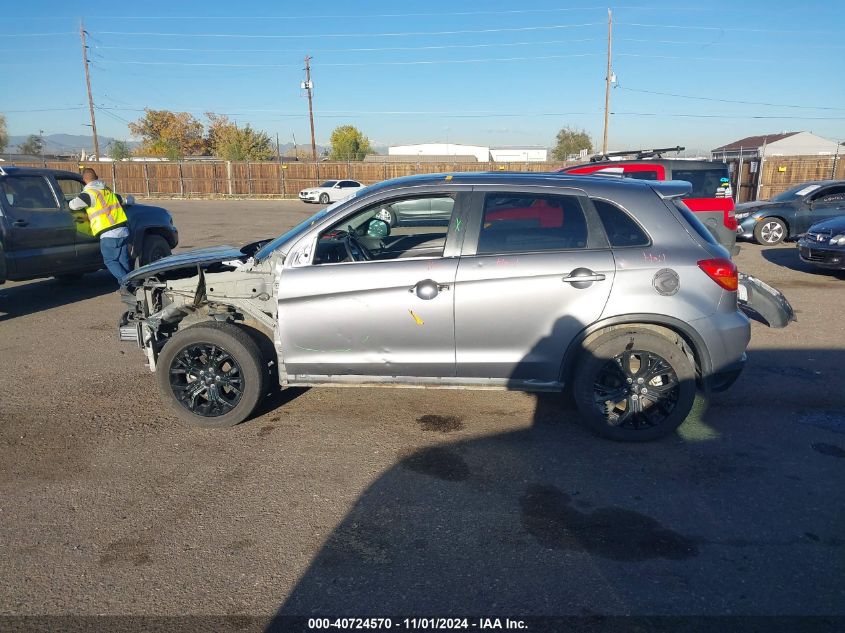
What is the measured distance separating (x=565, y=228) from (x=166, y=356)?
3.10 meters

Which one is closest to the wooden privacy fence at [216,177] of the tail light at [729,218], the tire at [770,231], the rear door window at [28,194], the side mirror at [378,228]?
the tire at [770,231]

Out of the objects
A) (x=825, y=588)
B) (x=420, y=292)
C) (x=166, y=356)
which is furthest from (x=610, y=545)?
(x=166, y=356)

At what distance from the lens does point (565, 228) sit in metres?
4.48

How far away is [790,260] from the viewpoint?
12.8 meters

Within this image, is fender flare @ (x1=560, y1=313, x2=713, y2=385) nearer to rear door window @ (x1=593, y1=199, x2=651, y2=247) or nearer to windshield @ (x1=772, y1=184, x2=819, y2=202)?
rear door window @ (x1=593, y1=199, x2=651, y2=247)

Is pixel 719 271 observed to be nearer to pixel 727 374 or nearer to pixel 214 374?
pixel 727 374

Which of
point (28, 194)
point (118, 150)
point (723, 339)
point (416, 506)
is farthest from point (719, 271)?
point (118, 150)

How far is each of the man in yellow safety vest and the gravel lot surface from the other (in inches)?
142

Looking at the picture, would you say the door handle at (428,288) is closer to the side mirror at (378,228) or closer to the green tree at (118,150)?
the side mirror at (378,228)

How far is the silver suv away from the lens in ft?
14.3

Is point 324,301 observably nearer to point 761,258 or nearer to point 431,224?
point 431,224

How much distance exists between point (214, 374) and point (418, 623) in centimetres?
273

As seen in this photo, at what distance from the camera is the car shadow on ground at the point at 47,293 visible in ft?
29.6

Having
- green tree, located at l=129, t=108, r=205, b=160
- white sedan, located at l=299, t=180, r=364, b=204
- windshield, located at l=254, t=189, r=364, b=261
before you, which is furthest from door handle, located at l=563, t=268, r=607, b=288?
green tree, located at l=129, t=108, r=205, b=160
